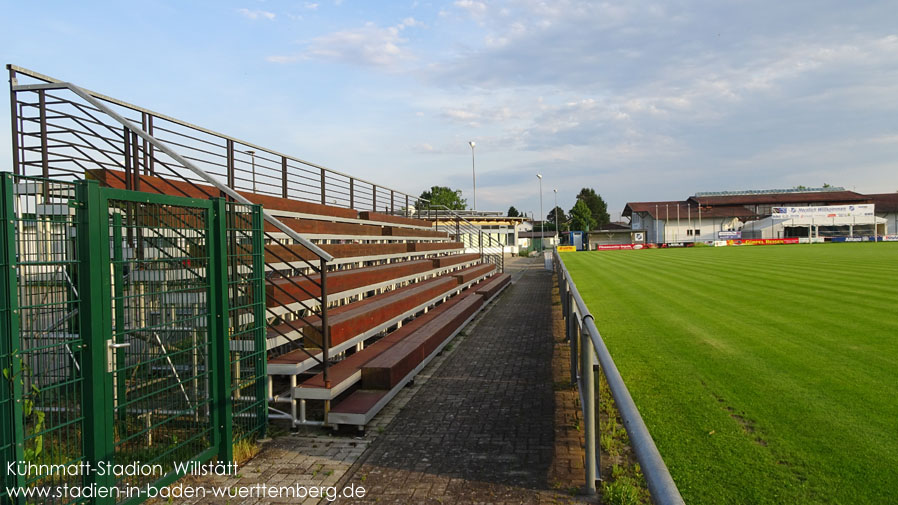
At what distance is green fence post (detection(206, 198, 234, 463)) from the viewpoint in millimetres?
4465

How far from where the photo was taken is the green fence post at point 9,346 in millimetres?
2891

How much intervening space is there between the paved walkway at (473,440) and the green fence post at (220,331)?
111cm

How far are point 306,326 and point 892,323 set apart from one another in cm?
931

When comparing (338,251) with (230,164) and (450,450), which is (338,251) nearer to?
(230,164)

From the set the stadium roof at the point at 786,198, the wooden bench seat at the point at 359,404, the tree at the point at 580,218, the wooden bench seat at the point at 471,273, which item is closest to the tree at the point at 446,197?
the tree at the point at 580,218

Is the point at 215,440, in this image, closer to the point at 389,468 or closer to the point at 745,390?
the point at 389,468

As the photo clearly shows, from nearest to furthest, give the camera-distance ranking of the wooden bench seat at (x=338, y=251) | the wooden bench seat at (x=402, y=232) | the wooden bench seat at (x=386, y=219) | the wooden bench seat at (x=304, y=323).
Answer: the wooden bench seat at (x=304, y=323) → the wooden bench seat at (x=338, y=251) → the wooden bench seat at (x=386, y=219) → the wooden bench seat at (x=402, y=232)

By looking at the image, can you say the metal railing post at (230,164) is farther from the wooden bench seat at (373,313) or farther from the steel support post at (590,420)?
the steel support post at (590,420)

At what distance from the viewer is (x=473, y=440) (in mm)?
4891

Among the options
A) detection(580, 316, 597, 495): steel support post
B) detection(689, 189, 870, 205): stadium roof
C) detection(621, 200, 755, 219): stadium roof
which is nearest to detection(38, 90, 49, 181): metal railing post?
detection(580, 316, 597, 495): steel support post

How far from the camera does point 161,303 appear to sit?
14.8 ft

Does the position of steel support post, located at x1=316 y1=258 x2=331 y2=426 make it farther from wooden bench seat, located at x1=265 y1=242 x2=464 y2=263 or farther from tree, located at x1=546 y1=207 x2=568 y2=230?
tree, located at x1=546 y1=207 x2=568 y2=230

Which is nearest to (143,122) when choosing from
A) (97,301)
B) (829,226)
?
(97,301)

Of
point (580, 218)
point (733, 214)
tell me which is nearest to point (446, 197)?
point (580, 218)
